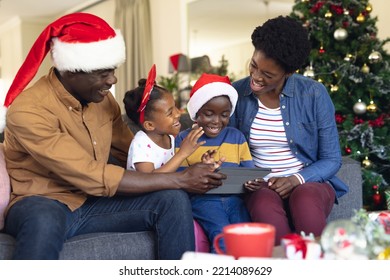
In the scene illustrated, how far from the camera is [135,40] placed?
7.38 m

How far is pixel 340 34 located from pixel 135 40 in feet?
13.6

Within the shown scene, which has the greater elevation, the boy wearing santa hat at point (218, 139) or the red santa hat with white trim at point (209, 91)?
the red santa hat with white trim at point (209, 91)

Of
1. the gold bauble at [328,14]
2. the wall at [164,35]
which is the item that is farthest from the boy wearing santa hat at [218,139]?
the gold bauble at [328,14]

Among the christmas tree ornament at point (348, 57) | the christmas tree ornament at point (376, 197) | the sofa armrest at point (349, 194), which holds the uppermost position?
the christmas tree ornament at point (348, 57)

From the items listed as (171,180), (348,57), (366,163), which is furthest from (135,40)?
(171,180)

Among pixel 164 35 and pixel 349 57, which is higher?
pixel 164 35

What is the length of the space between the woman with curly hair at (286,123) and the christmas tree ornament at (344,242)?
2.61 feet

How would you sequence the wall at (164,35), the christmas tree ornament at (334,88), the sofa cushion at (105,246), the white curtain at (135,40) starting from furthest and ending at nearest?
the white curtain at (135,40), the wall at (164,35), the christmas tree ornament at (334,88), the sofa cushion at (105,246)

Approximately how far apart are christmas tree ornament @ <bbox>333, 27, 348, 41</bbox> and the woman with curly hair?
1.44 meters

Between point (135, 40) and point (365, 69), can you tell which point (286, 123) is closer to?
point (365, 69)

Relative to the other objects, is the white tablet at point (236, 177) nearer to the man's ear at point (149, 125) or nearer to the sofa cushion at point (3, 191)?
the man's ear at point (149, 125)

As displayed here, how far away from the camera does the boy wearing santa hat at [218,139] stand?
2146 mm

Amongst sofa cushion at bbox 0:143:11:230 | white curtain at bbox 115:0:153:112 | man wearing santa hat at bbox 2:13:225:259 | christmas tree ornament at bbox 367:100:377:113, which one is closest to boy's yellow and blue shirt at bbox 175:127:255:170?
man wearing santa hat at bbox 2:13:225:259

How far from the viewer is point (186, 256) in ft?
4.28
